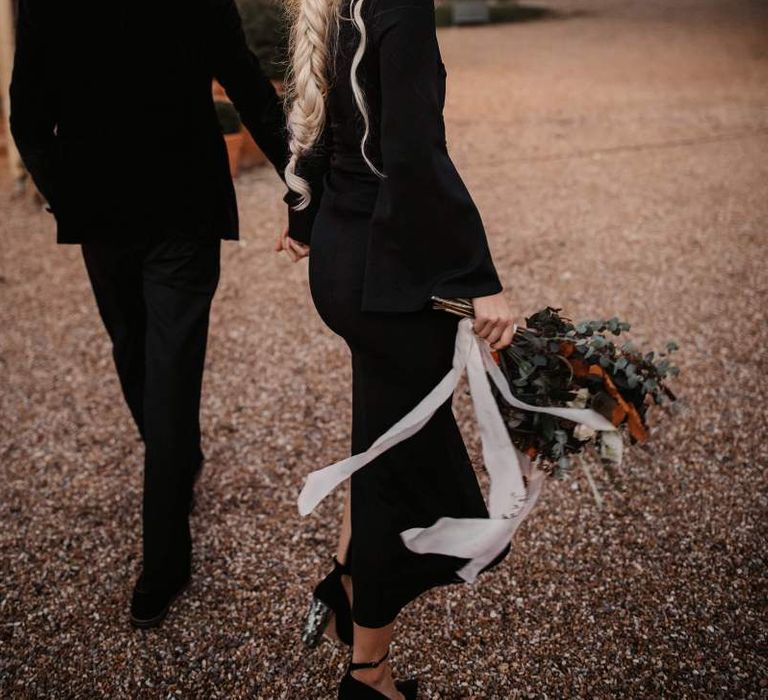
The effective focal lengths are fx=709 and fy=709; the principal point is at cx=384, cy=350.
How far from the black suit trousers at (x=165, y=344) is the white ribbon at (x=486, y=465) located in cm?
65

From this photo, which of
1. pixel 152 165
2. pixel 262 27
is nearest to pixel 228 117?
pixel 262 27

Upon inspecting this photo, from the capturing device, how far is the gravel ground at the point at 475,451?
2242 mm

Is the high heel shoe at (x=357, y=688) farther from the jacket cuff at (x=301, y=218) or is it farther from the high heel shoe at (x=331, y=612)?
the jacket cuff at (x=301, y=218)

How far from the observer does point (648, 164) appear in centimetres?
689

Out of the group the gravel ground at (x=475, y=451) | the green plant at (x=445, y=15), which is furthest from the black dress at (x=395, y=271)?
the green plant at (x=445, y=15)

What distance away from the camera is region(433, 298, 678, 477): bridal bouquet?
70.8 inches

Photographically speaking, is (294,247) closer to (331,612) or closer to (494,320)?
(494,320)

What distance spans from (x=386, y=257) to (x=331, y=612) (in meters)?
1.30

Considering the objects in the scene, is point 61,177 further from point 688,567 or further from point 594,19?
point 594,19

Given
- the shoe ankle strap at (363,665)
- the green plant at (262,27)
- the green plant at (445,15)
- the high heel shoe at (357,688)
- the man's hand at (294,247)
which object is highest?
the man's hand at (294,247)

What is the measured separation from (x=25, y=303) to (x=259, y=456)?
2.54m

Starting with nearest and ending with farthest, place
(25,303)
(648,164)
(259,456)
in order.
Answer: (259,456), (25,303), (648,164)

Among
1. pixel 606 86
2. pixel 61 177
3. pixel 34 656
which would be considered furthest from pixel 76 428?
pixel 606 86

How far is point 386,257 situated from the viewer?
163 centimetres
